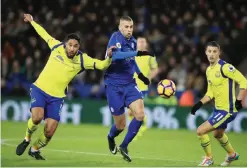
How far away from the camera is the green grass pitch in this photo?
1134 cm

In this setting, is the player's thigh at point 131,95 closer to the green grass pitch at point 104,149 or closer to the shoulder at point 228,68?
the green grass pitch at point 104,149

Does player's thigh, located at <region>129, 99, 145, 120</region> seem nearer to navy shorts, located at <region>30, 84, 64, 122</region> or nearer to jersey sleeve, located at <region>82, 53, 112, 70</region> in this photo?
jersey sleeve, located at <region>82, 53, 112, 70</region>

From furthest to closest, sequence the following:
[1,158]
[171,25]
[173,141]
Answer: [171,25] → [173,141] → [1,158]

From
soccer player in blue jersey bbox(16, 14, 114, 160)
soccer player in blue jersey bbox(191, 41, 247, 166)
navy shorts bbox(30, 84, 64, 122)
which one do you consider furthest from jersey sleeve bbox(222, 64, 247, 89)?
navy shorts bbox(30, 84, 64, 122)

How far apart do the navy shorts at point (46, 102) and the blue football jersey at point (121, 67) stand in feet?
3.12

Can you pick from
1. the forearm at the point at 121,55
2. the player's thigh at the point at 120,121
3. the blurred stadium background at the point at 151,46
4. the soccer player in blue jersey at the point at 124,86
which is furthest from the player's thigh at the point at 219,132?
the blurred stadium background at the point at 151,46

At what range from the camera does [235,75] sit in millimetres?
11070

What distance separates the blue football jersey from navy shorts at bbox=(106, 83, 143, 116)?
91 millimetres

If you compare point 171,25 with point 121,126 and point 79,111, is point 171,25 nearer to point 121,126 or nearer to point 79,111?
point 79,111

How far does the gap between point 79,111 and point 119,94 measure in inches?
356

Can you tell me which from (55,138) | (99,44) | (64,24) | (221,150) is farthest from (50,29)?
(221,150)

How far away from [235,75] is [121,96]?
195cm

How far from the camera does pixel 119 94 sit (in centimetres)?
1168

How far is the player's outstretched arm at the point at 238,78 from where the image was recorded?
1094 centimetres
